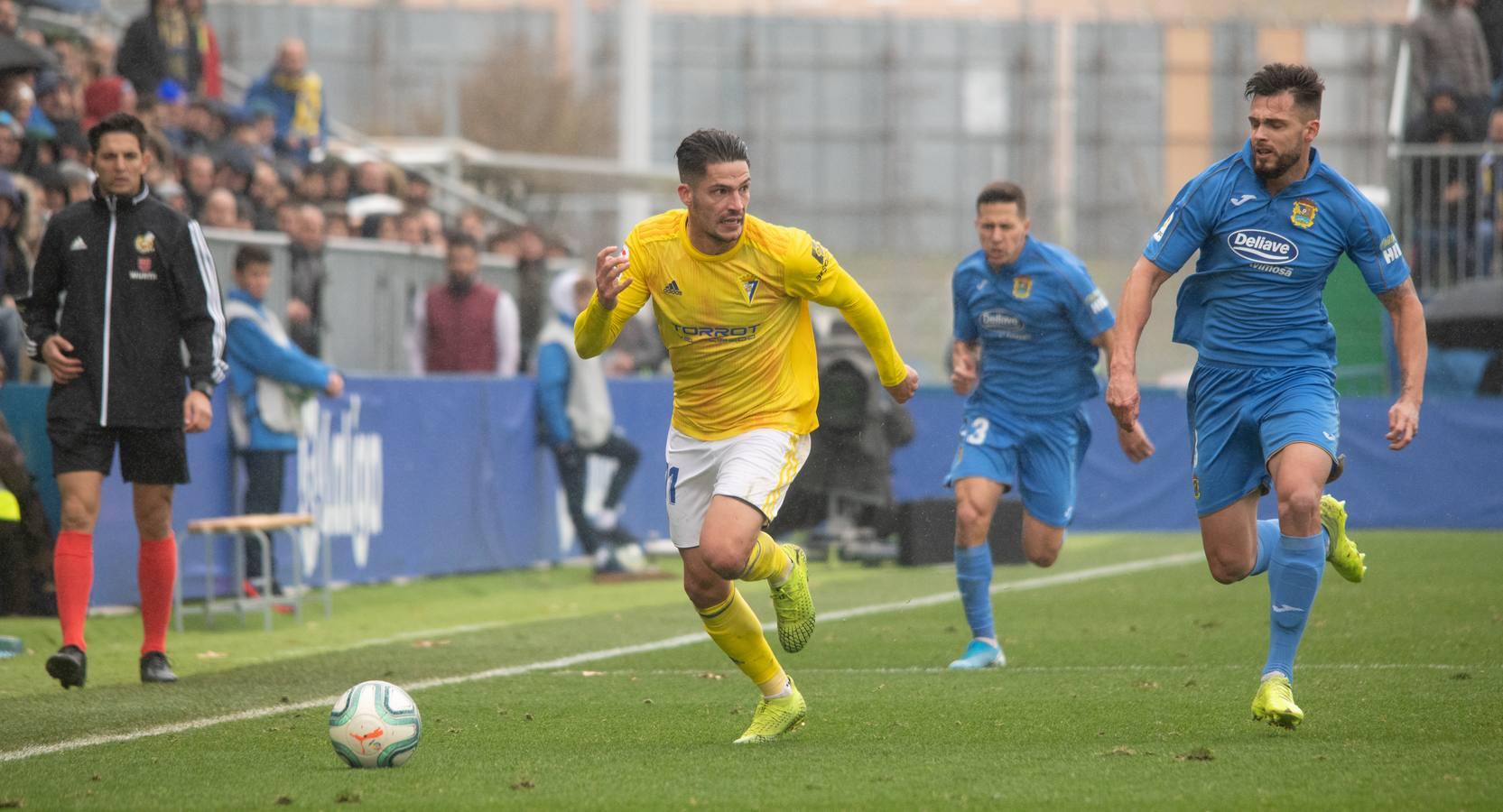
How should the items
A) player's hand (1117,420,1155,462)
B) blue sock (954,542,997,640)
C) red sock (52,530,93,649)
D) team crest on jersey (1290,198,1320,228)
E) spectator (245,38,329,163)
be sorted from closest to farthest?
team crest on jersey (1290,198,1320,228), red sock (52,530,93,649), player's hand (1117,420,1155,462), blue sock (954,542,997,640), spectator (245,38,329,163)

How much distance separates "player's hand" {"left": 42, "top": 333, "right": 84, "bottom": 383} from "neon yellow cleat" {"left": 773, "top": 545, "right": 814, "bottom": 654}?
3.51m

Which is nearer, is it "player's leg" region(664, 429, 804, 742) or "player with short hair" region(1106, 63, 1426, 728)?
"player's leg" region(664, 429, 804, 742)

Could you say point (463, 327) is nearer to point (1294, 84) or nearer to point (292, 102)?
point (292, 102)

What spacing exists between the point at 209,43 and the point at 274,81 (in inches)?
33.7

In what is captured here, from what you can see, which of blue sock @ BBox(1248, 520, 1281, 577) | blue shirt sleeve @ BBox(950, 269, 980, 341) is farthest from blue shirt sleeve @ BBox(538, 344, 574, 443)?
blue sock @ BBox(1248, 520, 1281, 577)

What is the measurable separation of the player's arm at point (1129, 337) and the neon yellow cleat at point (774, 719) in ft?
5.07

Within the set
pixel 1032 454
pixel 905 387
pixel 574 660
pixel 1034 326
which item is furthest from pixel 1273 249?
pixel 574 660

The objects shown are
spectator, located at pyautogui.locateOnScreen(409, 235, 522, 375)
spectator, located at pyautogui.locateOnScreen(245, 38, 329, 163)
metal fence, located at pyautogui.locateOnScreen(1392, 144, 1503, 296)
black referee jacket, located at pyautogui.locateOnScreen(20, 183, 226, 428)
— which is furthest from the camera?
metal fence, located at pyautogui.locateOnScreen(1392, 144, 1503, 296)

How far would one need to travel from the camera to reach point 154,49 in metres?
18.0

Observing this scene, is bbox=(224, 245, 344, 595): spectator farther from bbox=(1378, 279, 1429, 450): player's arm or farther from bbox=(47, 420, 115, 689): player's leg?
bbox=(1378, 279, 1429, 450): player's arm

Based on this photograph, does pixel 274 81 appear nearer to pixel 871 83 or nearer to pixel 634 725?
pixel 634 725

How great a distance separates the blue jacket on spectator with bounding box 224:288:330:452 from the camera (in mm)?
12984

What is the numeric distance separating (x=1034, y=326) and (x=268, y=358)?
209 inches

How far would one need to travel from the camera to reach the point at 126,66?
17.9 m
